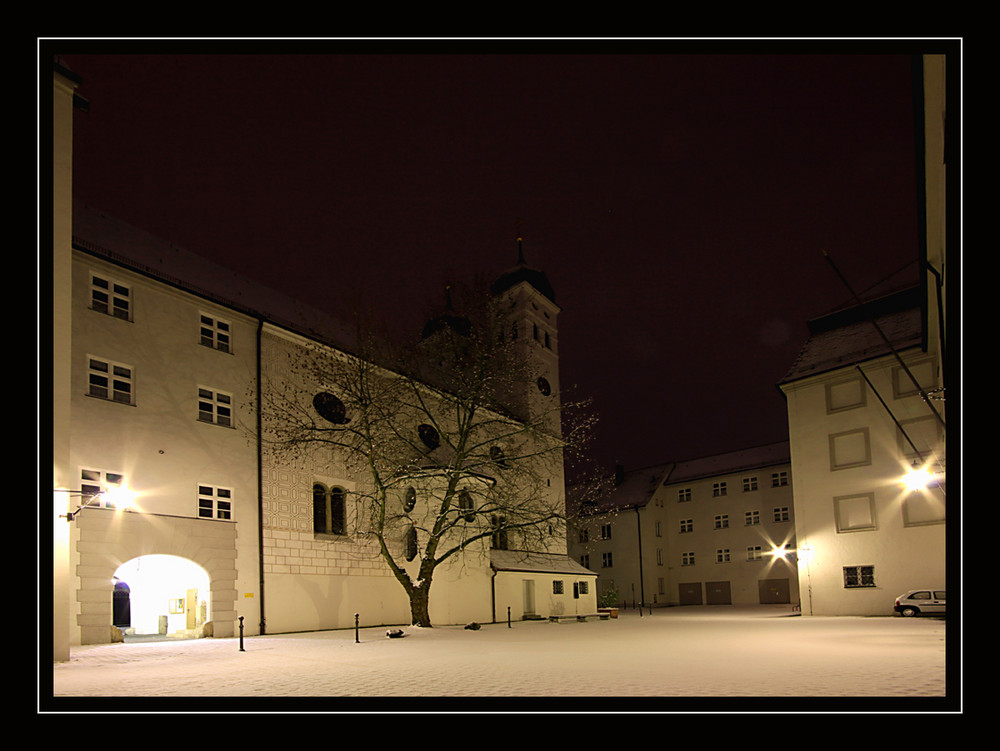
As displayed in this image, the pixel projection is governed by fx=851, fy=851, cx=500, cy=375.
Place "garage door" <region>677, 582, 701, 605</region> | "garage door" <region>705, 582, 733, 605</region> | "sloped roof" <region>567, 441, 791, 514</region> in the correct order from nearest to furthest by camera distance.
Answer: "garage door" <region>705, 582, 733, 605</region>
"sloped roof" <region>567, 441, 791, 514</region>
"garage door" <region>677, 582, 701, 605</region>

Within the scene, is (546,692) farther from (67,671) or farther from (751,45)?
(67,671)

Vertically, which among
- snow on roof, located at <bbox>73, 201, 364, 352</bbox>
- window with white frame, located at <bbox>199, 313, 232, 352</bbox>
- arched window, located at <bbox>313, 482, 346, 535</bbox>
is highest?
snow on roof, located at <bbox>73, 201, 364, 352</bbox>

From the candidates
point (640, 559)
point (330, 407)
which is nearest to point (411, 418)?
point (330, 407)

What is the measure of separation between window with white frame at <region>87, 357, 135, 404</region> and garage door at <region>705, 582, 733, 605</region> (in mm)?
48473

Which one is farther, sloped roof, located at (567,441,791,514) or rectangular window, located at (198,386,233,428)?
sloped roof, located at (567,441,791,514)

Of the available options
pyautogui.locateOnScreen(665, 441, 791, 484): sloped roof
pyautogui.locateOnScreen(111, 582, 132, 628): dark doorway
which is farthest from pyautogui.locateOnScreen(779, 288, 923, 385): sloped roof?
pyautogui.locateOnScreen(111, 582, 132, 628): dark doorway

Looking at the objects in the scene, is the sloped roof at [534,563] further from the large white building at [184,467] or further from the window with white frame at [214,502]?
the window with white frame at [214,502]

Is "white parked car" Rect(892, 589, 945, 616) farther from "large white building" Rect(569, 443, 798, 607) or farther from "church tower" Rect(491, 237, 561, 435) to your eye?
"large white building" Rect(569, 443, 798, 607)

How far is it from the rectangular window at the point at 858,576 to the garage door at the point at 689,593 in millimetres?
28457

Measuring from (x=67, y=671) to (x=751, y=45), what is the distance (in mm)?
14995

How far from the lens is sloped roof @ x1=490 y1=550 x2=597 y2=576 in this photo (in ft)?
127

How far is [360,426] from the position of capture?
90.7 ft

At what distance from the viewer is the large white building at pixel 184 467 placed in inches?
858
